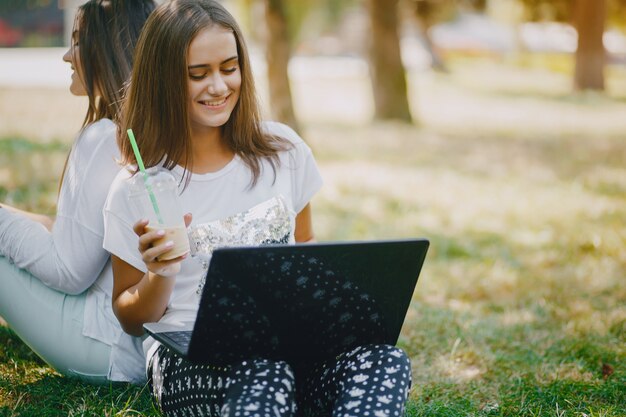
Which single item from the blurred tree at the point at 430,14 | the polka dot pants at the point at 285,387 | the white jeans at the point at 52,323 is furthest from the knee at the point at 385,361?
the blurred tree at the point at 430,14

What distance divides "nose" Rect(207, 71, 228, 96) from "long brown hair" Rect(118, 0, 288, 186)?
0.07 meters

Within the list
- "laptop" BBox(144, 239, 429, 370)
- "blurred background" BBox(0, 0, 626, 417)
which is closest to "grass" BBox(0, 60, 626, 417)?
"blurred background" BBox(0, 0, 626, 417)

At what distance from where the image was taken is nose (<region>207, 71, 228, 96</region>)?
2309 mm

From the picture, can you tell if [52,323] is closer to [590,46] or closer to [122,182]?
[122,182]

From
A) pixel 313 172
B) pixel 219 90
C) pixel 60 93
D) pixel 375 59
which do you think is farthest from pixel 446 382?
pixel 60 93

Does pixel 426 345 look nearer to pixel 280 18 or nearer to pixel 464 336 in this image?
pixel 464 336

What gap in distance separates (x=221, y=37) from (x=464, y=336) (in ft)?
6.03

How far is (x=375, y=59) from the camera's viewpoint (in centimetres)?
1159

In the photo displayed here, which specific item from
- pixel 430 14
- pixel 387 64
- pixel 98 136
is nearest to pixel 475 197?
pixel 98 136

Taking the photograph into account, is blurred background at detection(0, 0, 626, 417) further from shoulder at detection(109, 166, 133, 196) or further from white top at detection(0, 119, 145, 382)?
shoulder at detection(109, 166, 133, 196)

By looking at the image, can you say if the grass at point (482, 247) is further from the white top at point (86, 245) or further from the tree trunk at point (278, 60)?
the tree trunk at point (278, 60)

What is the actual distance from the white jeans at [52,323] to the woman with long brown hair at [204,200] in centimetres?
26

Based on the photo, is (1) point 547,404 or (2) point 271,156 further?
(1) point 547,404

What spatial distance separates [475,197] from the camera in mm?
6422
